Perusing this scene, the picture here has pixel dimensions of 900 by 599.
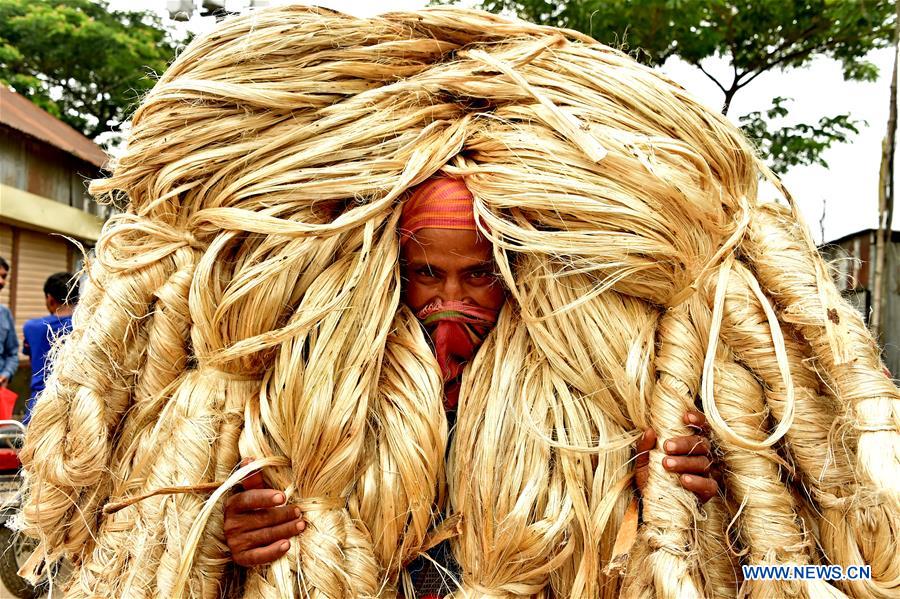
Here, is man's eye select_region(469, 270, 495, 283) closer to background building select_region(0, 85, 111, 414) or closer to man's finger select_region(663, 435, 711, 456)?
man's finger select_region(663, 435, 711, 456)

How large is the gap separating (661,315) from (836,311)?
16.5 inches

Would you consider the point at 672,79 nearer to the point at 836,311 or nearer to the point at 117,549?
the point at 836,311

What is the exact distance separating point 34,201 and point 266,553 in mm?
11985

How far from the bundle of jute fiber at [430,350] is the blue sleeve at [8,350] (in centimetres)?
503

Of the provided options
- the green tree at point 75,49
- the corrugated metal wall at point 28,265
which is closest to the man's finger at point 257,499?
the corrugated metal wall at point 28,265

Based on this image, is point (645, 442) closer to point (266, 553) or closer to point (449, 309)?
point (449, 309)

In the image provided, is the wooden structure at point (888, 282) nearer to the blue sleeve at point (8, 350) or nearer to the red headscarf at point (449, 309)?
the red headscarf at point (449, 309)

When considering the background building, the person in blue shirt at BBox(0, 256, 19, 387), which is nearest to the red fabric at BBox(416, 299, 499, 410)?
the person in blue shirt at BBox(0, 256, 19, 387)

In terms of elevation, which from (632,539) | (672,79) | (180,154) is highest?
(672,79)

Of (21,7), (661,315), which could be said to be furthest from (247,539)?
(21,7)

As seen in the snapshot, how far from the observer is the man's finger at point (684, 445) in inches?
68.4

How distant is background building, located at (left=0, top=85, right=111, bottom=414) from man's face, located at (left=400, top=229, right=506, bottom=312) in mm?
10460

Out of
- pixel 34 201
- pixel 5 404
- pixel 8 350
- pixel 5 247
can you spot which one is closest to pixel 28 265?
pixel 5 247

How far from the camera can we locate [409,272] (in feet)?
6.59
